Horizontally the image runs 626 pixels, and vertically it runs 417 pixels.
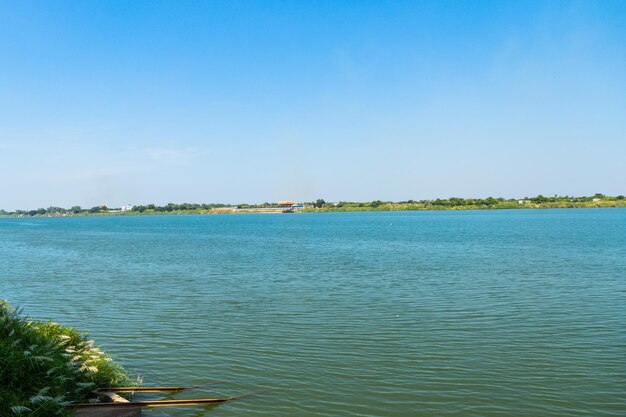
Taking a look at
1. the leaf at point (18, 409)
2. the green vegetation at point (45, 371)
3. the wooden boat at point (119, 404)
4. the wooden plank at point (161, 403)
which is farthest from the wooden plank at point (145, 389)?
the leaf at point (18, 409)

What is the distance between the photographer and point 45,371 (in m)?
10.4

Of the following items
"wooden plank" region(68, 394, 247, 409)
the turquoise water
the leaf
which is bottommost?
the turquoise water

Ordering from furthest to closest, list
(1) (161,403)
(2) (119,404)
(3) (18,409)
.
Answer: (1) (161,403), (2) (119,404), (3) (18,409)

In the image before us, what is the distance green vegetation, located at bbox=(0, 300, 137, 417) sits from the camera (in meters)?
9.34

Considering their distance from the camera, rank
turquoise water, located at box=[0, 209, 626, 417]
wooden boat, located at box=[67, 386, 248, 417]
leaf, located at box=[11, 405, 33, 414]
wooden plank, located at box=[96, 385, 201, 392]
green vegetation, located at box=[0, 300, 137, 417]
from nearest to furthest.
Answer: leaf, located at box=[11, 405, 33, 414] → green vegetation, located at box=[0, 300, 137, 417] → wooden boat, located at box=[67, 386, 248, 417] → wooden plank, located at box=[96, 385, 201, 392] → turquoise water, located at box=[0, 209, 626, 417]

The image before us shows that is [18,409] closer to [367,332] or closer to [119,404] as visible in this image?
[119,404]

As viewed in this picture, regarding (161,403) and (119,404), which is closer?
(119,404)

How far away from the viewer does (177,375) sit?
1509 cm

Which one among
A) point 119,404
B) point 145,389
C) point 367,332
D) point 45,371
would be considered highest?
point 45,371

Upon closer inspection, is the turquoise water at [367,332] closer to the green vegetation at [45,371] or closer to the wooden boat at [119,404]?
the wooden boat at [119,404]

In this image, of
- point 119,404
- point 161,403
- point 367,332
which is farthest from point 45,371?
point 367,332

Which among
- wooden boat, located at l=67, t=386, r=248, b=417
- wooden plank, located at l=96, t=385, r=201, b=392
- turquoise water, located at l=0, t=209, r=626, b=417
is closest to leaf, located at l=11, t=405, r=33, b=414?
wooden boat, located at l=67, t=386, r=248, b=417

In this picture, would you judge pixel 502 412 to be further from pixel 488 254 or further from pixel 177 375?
pixel 488 254

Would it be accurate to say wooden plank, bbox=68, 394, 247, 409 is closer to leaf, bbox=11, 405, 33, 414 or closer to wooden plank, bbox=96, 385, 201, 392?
wooden plank, bbox=96, 385, 201, 392
